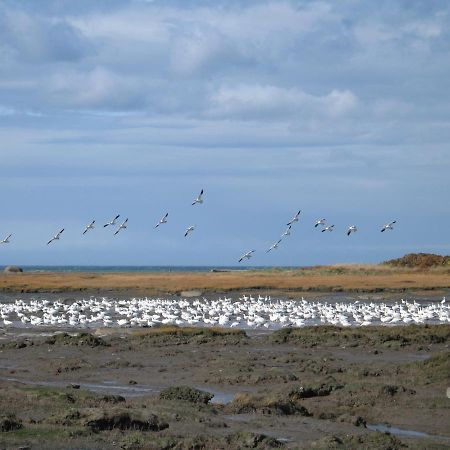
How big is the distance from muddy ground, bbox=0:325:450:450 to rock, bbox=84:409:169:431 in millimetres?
20

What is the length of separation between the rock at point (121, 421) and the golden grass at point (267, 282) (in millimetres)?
44412

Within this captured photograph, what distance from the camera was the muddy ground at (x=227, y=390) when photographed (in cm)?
1399

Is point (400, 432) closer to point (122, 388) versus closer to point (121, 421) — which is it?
point (121, 421)

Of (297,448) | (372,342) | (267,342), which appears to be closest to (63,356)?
(267,342)

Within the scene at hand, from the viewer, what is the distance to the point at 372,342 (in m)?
27.9

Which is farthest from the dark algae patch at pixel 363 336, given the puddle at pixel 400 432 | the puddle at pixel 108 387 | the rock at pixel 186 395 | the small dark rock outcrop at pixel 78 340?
the puddle at pixel 400 432

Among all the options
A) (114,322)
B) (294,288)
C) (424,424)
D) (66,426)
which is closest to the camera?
(66,426)

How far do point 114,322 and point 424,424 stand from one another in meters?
23.0

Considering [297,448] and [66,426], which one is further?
[66,426]

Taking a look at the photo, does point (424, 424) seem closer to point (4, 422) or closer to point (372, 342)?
point (4, 422)

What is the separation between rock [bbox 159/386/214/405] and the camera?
57.6 feet

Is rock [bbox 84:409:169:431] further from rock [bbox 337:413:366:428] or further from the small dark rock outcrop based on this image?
the small dark rock outcrop

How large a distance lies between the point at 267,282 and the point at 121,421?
5067 cm

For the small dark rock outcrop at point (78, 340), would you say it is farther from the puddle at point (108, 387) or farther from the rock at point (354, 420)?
the rock at point (354, 420)
